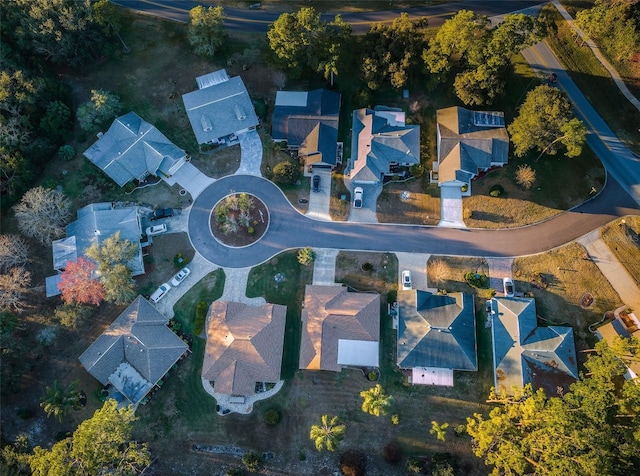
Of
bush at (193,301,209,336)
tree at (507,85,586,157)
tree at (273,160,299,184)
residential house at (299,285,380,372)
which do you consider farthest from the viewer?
tree at (273,160,299,184)

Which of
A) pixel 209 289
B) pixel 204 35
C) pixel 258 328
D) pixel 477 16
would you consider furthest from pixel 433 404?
pixel 204 35

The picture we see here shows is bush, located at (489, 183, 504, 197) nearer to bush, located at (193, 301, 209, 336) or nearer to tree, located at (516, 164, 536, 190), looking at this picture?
tree, located at (516, 164, 536, 190)


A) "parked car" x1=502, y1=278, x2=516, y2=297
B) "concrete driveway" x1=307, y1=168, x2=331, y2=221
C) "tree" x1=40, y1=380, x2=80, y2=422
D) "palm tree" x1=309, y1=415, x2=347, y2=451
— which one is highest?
"concrete driveway" x1=307, y1=168, x2=331, y2=221

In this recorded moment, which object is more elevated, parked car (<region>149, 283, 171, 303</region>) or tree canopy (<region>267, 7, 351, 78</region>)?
tree canopy (<region>267, 7, 351, 78</region>)

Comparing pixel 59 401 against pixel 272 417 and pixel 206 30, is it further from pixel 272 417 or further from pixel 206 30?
pixel 206 30

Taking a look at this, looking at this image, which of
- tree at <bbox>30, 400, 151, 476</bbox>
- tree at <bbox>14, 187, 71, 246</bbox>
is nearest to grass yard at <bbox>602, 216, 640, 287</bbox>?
tree at <bbox>30, 400, 151, 476</bbox>

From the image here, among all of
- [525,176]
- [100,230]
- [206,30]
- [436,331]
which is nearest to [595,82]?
[525,176]

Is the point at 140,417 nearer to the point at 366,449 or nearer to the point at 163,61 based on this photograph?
the point at 366,449

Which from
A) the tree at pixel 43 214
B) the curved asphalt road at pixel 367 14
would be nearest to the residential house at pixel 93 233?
the tree at pixel 43 214
